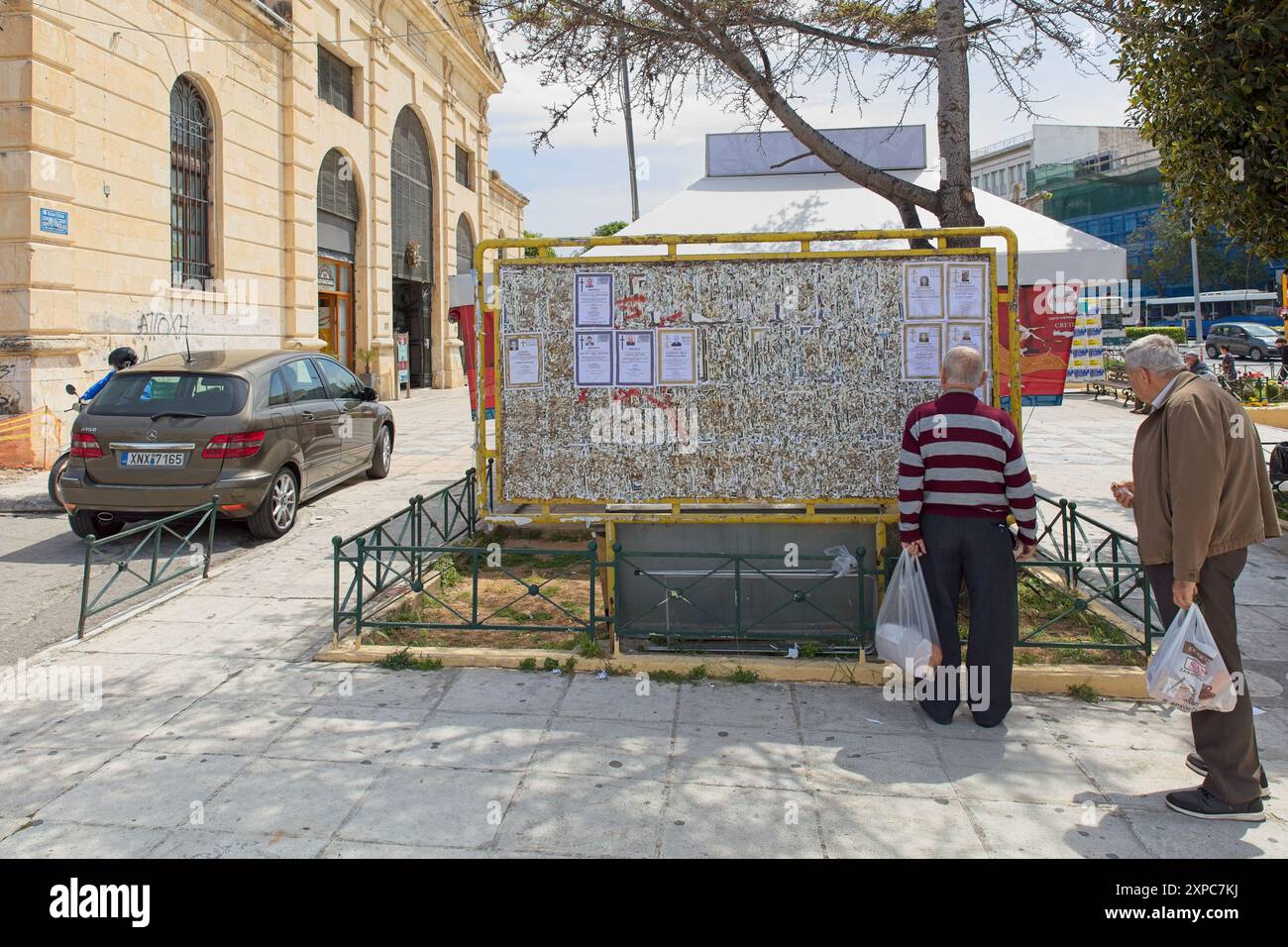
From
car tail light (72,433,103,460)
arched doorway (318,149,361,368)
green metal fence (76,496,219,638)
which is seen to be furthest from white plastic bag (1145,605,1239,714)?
arched doorway (318,149,361,368)

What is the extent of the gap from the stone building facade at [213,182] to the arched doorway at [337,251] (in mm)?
59

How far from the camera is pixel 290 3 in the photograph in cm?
1852

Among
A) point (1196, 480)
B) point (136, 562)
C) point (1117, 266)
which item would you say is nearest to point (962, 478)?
point (1196, 480)

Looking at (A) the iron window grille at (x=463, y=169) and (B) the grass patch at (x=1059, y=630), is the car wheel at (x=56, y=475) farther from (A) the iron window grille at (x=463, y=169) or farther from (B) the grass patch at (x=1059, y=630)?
(A) the iron window grille at (x=463, y=169)

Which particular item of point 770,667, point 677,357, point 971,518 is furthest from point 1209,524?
point 677,357

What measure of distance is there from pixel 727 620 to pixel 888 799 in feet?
6.38

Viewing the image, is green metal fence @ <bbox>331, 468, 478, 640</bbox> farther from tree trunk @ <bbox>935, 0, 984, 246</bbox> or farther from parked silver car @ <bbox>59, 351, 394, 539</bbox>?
tree trunk @ <bbox>935, 0, 984, 246</bbox>

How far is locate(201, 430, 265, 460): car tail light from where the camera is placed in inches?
315

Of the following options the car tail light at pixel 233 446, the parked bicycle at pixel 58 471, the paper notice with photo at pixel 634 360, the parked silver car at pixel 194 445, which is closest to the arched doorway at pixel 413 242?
the parked bicycle at pixel 58 471

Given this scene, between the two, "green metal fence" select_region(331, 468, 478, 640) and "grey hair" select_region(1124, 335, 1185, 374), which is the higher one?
"grey hair" select_region(1124, 335, 1185, 374)

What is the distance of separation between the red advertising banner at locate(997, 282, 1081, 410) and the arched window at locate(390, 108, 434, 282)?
19.9m

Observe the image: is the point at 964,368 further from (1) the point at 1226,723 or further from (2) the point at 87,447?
(2) the point at 87,447

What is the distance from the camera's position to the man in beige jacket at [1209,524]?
3646mm

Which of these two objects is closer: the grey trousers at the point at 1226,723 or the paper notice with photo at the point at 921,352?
the grey trousers at the point at 1226,723
